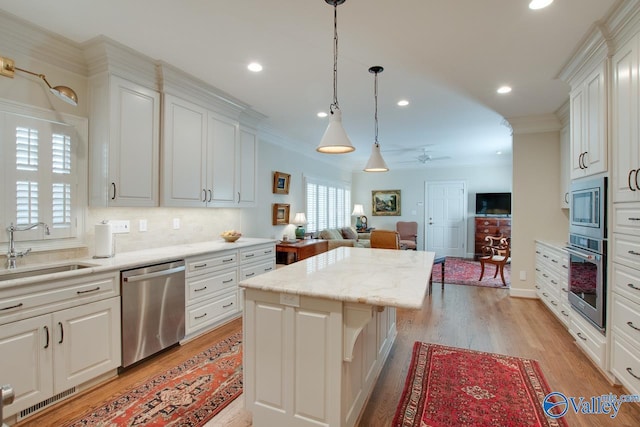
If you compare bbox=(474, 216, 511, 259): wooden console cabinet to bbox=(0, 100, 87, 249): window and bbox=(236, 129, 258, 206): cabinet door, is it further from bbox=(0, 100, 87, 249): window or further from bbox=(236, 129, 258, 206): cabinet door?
bbox=(0, 100, 87, 249): window

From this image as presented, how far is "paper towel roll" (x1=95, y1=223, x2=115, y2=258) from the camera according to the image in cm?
263

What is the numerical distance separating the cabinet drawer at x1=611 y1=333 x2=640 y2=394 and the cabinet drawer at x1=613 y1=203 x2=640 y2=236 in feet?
2.53

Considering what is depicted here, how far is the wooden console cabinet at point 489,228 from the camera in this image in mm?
7395

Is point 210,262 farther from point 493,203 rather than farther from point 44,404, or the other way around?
point 493,203

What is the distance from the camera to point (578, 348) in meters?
2.96

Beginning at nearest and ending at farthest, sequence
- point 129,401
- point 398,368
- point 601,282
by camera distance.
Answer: point 129,401
point 601,282
point 398,368

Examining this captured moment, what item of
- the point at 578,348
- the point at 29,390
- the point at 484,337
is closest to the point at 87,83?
the point at 29,390

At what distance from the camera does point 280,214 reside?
543cm

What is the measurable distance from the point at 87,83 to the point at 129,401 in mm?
2614

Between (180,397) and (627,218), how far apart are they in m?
3.37

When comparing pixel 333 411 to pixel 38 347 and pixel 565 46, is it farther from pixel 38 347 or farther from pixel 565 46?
pixel 565 46

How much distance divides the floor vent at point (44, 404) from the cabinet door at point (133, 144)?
55.1 inches

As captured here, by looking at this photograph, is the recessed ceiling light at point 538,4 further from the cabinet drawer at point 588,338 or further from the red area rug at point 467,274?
the red area rug at point 467,274

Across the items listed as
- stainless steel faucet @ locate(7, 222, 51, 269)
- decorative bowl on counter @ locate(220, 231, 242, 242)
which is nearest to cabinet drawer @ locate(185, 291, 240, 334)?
decorative bowl on counter @ locate(220, 231, 242, 242)
